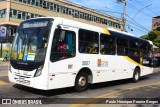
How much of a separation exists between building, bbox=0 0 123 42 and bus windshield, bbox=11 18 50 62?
146 ft

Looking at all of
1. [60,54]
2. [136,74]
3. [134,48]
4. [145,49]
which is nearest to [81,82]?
[60,54]

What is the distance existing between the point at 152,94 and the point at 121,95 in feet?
5.61

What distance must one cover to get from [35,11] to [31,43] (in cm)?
5109

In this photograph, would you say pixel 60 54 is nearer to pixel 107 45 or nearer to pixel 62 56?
pixel 62 56

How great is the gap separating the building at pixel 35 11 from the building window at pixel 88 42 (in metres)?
42.0

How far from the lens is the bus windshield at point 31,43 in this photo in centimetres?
1029

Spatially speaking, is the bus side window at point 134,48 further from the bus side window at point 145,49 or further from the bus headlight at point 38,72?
the bus headlight at point 38,72

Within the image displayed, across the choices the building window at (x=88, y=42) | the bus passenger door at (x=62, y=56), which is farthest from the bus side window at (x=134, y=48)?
the bus passenger door at (x=62, y=56)

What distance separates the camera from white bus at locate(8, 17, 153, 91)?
10203 mm

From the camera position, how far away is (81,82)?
1202 cm

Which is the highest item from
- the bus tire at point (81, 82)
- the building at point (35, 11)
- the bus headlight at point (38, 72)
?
the building at point (35, 11)

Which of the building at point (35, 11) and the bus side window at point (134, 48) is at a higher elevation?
the building at point (35, 11)

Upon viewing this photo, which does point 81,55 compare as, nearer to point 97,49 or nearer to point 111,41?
point 97,49

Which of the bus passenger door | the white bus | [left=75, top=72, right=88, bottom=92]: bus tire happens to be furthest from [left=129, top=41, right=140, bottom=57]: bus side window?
the bus passenger door
